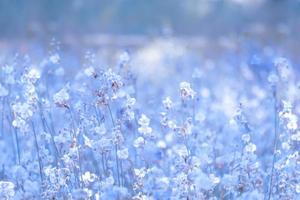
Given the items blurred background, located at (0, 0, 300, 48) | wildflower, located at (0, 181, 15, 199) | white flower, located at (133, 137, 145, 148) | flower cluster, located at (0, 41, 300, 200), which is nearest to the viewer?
wildflower, located at (0, 181, 15, 199)

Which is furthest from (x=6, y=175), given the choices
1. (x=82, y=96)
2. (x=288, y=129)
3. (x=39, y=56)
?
(x=39, y=56)

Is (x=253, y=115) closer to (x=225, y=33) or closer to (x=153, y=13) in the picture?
(x=225, y=33)

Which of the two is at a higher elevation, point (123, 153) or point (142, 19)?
point (142, 19)

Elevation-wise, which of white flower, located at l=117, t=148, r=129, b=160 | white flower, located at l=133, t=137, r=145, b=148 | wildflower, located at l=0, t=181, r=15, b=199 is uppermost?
white flower, located at l=133, t=137, r=145, b=148

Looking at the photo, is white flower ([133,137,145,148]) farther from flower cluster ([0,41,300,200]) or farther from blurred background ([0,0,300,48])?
blurred background ([0,0,300,48])

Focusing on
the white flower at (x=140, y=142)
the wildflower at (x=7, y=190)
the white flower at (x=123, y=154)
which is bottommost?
the wildflower at (x=7, y=190)

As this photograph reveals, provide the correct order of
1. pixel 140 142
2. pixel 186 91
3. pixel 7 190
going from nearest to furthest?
pixel 7 190 < pixel 186 91 < pixel 140 142

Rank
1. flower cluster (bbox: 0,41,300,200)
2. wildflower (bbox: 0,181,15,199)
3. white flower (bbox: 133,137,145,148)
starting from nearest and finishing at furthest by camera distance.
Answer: wildflower (bbox: 0,181,15,199) < flower cluster (bbox: 0,41,300,200) < white flower (bbox: 133,137,145,148)

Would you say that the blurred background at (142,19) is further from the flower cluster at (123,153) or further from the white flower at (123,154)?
the white flower at (123,154)

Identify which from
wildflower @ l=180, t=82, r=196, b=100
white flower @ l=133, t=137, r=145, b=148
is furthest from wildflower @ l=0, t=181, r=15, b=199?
wildflower @ l=180, t=82, r=196, b=100

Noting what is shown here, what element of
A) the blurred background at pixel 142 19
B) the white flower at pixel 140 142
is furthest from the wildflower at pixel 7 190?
the blurred background at pixel 142 19

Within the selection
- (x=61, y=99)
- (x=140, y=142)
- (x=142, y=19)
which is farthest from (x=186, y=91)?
(x=142, y=19)

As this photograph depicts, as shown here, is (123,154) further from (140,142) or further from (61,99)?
(61,99)
